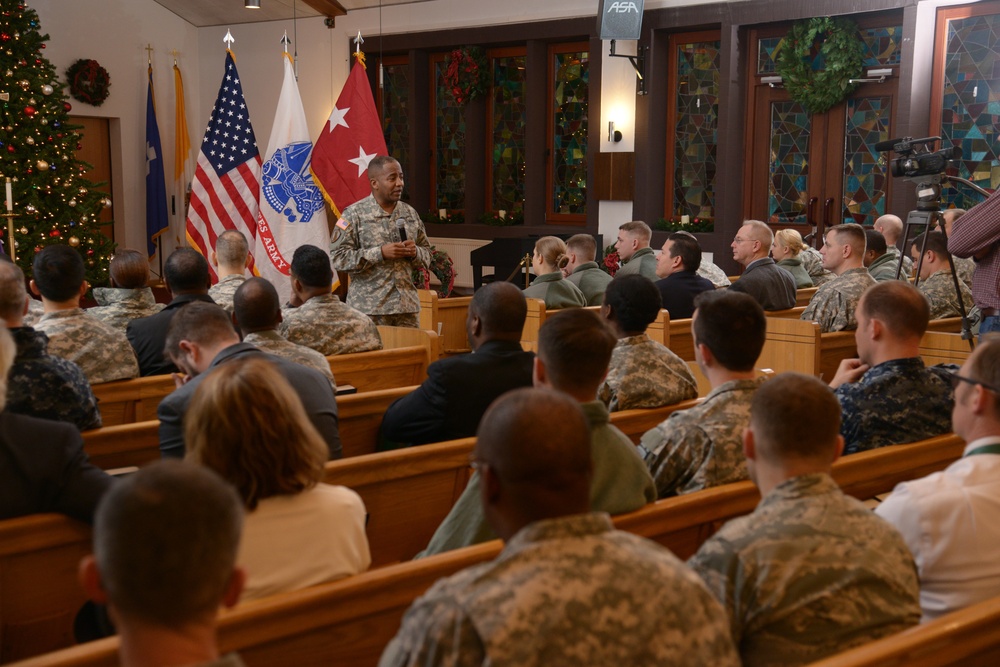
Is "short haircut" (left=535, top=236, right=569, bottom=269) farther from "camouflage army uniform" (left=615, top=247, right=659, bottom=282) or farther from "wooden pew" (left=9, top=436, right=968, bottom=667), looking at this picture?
"wooden pew" (left=9, top=436, right=968, bottom=667)

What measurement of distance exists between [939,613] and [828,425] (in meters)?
0.50

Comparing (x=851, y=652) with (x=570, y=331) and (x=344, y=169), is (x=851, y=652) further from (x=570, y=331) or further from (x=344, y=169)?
(x=344, y=169)

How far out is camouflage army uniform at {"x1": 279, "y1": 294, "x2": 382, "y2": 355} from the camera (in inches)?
165

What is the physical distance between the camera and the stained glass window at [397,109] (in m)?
11.6

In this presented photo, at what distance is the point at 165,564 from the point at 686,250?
477cm

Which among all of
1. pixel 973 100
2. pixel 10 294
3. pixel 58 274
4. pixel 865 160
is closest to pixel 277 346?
pixel 10 294

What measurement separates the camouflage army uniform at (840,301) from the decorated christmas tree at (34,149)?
5684 mm

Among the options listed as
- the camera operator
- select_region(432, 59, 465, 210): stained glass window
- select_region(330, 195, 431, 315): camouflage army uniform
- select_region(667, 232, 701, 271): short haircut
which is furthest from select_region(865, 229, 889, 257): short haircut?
select_region(432, 59, 465, 210): stained glass window

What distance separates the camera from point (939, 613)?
195cm

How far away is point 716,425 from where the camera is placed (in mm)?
2514

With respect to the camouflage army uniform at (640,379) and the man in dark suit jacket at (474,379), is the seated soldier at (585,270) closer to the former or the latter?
the camouflage army uniform at (640,379)

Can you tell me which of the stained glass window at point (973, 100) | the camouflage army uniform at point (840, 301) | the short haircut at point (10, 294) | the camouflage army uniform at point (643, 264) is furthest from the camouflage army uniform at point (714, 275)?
the short haircut at point (10, 294)

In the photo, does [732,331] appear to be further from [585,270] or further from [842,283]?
[585,270]

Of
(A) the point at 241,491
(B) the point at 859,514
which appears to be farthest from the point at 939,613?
(A) the point at 241,491
